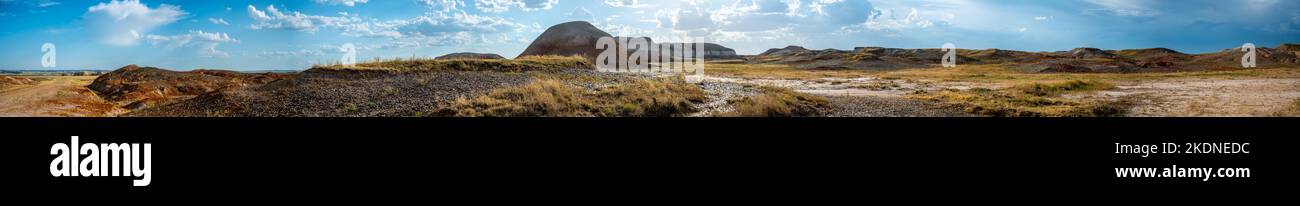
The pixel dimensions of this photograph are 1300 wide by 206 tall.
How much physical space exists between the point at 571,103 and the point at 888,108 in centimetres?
852

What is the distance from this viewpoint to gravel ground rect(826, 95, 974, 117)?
14706 mm

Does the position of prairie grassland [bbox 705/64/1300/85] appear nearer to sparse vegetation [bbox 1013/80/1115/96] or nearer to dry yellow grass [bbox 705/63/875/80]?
dry yellow grass [bbox 705/63/875/80]

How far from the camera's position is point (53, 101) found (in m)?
14.0

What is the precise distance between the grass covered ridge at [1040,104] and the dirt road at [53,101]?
21.7m

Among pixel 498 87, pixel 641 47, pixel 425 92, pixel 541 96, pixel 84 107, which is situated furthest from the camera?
pixel 641 47

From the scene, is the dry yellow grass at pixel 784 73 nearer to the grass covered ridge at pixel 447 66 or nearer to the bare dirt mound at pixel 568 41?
the bare dirt mound at pixel 568 41

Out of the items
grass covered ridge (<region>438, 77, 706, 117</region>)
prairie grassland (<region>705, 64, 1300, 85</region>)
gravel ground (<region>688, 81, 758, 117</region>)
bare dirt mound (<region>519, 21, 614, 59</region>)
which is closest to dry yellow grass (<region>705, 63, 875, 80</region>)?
prairie grassland (<region>705, 64, 1300, 85</region>)

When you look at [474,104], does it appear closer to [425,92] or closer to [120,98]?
[425,92]

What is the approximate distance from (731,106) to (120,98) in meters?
18.0

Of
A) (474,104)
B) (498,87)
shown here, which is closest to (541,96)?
(474,104)

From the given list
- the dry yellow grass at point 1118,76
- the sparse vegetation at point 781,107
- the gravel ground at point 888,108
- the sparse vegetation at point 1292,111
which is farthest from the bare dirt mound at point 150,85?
the dry yellow grass at point 1118,76

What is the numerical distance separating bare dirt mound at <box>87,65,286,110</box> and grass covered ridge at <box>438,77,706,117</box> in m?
8.19

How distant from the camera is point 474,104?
15.1m
